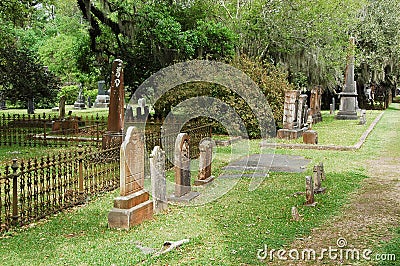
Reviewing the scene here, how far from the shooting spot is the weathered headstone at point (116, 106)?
13781mm

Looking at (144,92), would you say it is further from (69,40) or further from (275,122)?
(69,40)

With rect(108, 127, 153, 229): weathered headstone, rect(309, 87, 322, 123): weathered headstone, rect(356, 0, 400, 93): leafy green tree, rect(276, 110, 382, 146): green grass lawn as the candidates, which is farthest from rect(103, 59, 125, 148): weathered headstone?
rect(356, 0, 400, 93): leafy green tree

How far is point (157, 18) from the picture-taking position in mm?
20094

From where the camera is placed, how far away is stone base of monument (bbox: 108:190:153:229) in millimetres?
7645

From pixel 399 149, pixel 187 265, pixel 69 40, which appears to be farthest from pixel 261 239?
pixel 69 40

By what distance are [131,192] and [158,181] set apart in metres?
0.86

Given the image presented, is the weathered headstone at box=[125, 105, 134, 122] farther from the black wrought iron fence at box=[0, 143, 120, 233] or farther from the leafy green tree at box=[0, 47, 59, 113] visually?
the black wrought iron fence at box=[0, 143, 120, 233]

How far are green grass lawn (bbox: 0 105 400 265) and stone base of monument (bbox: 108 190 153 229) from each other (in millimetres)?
139

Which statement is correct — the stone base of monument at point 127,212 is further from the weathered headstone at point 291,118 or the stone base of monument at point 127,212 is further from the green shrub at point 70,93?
the green shrub at point 70,93

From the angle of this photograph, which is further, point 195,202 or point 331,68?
point 331,68

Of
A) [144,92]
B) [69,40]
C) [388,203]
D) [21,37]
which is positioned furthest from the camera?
[21,37]

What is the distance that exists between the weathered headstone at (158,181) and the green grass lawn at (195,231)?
19 centimetres

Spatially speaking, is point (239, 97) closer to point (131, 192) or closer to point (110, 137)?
point (110, 137)

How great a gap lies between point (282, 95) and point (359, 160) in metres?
7.04
